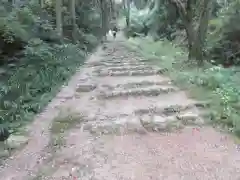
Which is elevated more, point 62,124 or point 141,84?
point 141,84

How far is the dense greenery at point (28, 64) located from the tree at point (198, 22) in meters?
3.92

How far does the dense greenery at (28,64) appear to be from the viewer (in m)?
6.70

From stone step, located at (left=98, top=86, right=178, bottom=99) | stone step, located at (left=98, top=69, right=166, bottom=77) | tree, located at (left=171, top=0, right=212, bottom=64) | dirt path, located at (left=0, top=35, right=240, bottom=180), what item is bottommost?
dirt path, located at (left=0, top=35, right=240, bottom=180)

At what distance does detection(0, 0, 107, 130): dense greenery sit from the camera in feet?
22.0

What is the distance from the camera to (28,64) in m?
9.27

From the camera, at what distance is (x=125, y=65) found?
11.0 m

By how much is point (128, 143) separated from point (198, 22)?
611 centimetres

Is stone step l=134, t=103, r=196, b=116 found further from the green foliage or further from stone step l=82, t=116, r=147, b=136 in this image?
the green foliage

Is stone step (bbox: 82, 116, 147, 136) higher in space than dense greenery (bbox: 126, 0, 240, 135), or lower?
lower

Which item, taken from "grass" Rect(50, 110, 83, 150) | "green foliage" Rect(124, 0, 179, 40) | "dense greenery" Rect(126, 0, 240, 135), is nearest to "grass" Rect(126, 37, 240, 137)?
"dense greenery" Rect(126, 0, 240, 135)

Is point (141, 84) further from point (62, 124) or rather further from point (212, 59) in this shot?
point (212, 59)

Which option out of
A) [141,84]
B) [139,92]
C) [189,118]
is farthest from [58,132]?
[141,84]

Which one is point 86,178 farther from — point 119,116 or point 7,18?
point 7,18

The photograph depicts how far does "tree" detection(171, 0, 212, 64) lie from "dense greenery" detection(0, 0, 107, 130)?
3.92 meters
